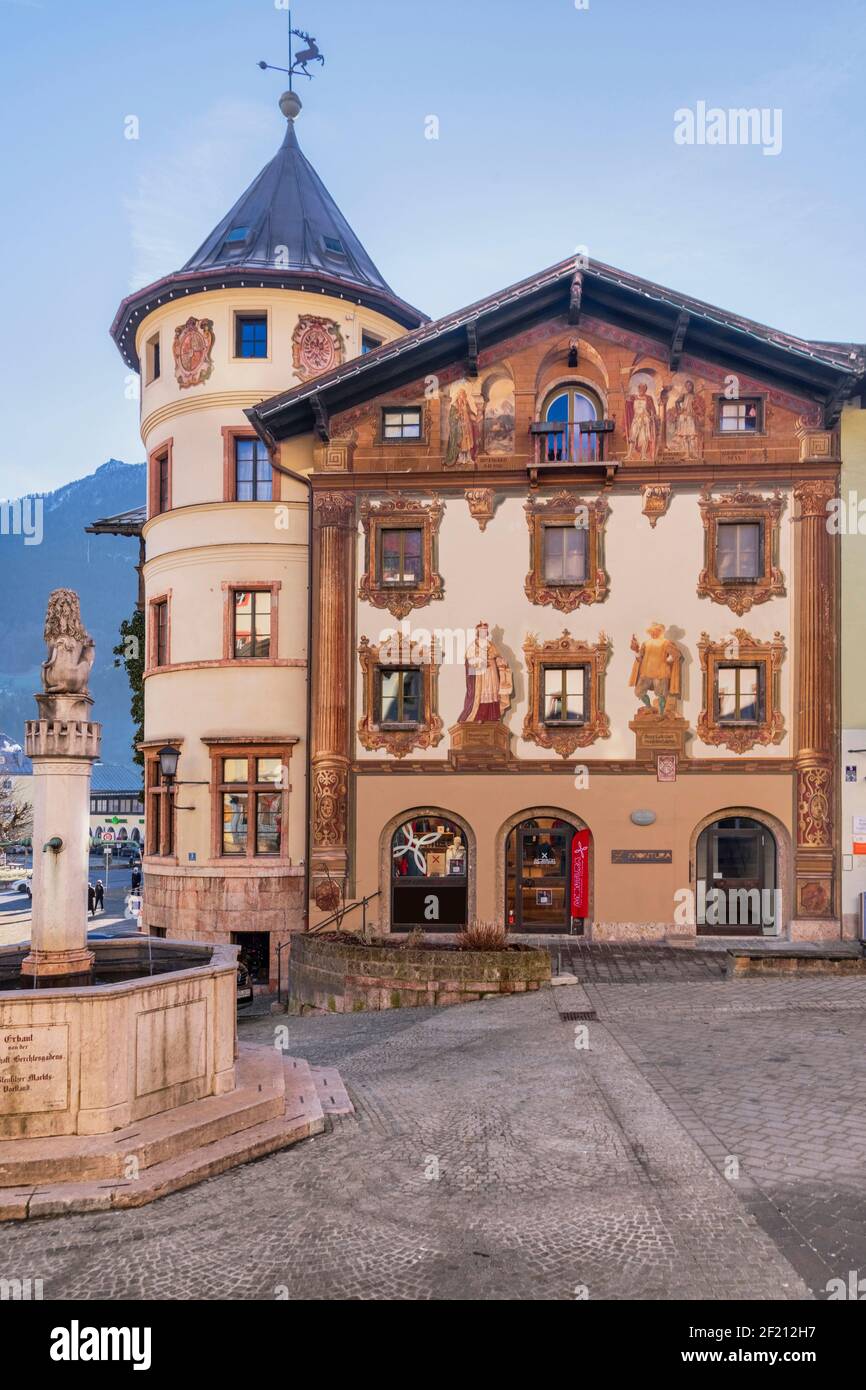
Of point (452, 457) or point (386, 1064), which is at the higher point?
point (452, 457)

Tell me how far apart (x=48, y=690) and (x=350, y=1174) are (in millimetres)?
5902

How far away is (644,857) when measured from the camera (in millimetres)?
22578

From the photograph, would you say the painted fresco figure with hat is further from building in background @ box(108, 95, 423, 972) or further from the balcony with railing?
building in background @ box(108, 95, 423, 972)

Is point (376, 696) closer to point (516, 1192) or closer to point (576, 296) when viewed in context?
point (576, 296)

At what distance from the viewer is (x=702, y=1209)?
25.5 feet

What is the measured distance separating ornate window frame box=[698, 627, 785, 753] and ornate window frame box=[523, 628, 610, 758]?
2313 mm

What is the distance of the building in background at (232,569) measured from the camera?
24188mm

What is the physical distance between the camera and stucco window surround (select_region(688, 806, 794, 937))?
73.7 feet

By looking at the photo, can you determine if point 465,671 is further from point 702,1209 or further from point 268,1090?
point 702,1209

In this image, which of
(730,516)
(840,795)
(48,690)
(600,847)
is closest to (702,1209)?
(48,690)

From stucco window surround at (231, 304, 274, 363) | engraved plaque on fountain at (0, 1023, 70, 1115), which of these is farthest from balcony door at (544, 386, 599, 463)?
engraved plaque on fountain at (0, 1023, 70, 1115)

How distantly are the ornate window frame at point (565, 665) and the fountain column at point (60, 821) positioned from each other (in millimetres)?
13602

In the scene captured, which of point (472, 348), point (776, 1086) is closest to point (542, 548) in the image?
point (472, 348)

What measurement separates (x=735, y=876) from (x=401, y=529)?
1138 cm
